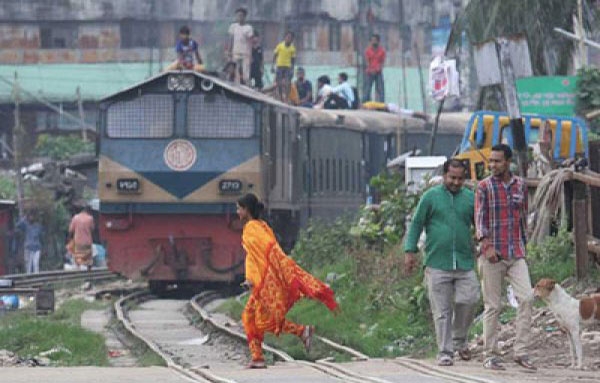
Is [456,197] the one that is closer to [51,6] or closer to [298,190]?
[298,190]

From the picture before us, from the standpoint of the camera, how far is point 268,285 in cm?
1384

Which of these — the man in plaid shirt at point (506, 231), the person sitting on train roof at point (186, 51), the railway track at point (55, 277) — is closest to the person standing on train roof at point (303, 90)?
the railway track at point (55, 277)

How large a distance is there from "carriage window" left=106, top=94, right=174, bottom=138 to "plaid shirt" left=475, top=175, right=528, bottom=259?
15.3 metres

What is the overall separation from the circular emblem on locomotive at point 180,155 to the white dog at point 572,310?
15.0 meters

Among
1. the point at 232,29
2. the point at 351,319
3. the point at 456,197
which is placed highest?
the point at 232,29

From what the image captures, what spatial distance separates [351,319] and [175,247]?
8541mm

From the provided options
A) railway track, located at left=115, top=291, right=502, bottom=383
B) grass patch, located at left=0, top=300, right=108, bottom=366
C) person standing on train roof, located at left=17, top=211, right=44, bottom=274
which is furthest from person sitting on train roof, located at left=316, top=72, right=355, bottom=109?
grass patch, located at left=0, top=300, right=108, bottom=366

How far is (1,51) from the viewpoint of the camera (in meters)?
57.0

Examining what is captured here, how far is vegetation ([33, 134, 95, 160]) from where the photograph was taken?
5081cm

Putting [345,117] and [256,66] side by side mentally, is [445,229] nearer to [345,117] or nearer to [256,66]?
[345,117]

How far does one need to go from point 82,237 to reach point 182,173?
23.9 ft

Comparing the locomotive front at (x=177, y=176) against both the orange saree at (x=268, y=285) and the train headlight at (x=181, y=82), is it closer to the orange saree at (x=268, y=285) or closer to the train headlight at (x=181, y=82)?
the train headlight at (x=181, y=82)

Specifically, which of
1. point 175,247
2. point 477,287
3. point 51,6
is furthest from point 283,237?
point 51,6

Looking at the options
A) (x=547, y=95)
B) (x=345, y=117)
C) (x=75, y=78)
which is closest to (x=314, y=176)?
(x=345, y=117)
